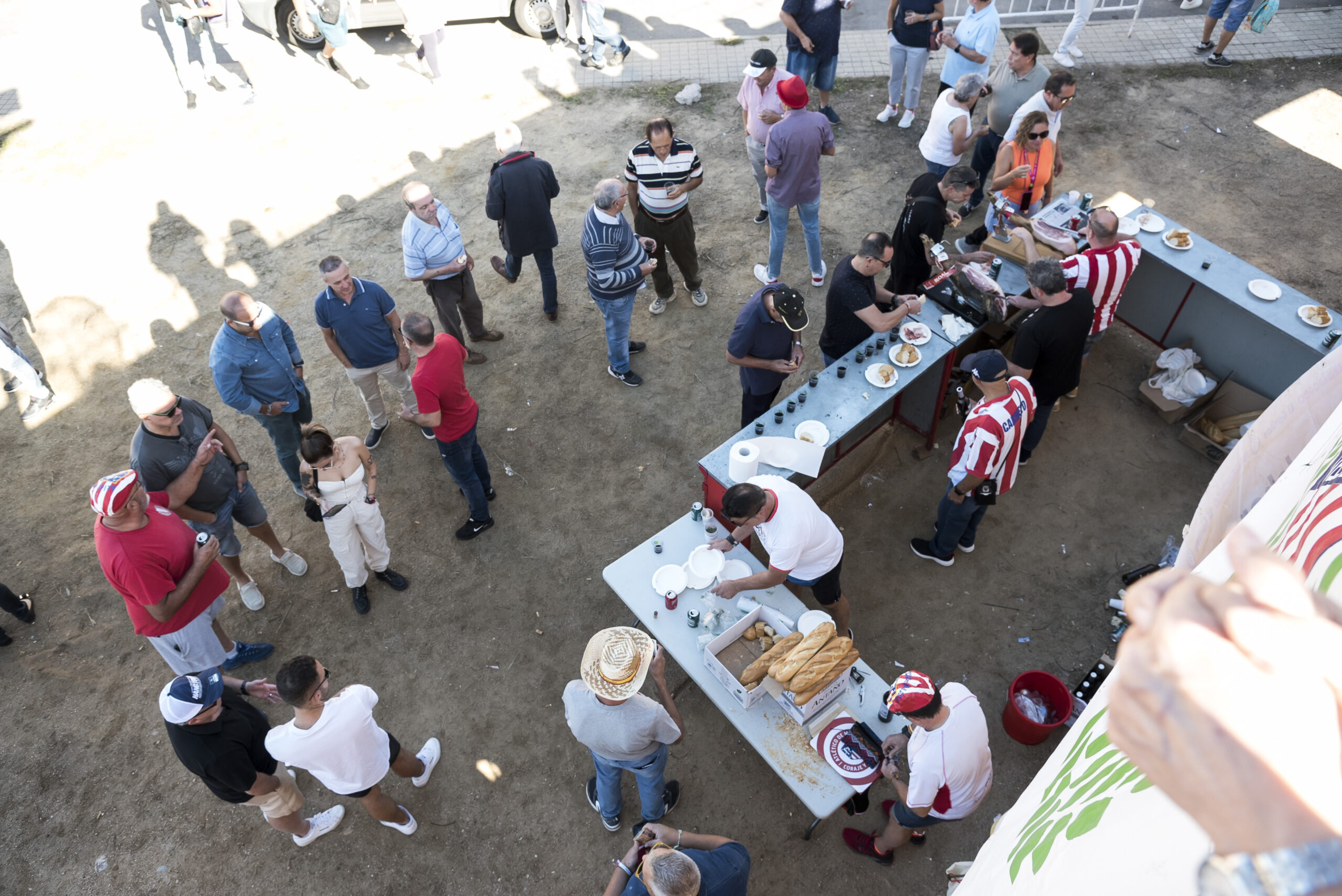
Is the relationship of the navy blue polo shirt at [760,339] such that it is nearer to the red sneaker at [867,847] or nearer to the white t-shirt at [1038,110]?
the red sneaker at [867,847]

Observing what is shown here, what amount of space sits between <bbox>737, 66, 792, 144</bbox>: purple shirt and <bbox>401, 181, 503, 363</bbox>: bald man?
3.26 m

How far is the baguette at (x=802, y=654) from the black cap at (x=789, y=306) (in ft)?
7.34

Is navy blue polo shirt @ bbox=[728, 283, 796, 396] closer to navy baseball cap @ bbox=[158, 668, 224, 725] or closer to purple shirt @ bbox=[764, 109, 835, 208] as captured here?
purple shirt @ bbox=[764, 109, 835, 208]

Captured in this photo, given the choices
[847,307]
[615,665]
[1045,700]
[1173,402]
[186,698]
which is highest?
[847,307]

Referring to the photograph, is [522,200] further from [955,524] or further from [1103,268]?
[1103,268]

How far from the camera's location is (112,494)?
4.23 metres

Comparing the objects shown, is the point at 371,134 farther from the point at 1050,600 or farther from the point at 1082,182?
the point at 1050,600

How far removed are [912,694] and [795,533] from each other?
1.21 m

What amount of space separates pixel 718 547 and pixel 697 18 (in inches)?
432

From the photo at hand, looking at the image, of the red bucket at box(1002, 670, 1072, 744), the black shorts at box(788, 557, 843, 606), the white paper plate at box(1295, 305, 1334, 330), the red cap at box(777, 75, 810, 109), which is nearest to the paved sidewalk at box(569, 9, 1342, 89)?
the red cap at box(777, 75, 810, 109)

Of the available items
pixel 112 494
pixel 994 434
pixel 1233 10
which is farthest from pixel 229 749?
pixel 1233 10

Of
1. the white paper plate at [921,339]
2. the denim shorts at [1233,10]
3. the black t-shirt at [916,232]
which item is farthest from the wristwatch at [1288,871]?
the denim shorts at [1233,10]

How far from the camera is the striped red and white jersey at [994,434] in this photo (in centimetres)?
489

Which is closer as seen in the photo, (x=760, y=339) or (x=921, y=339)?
(x=760, y=339)
